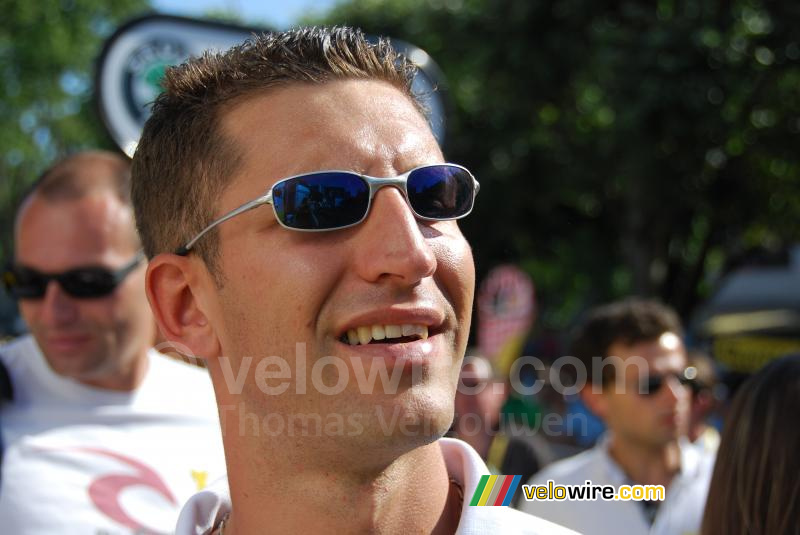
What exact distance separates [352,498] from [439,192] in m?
0.60

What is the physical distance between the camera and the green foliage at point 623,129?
10.5 meters

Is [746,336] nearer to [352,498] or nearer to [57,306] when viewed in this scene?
[57,306]

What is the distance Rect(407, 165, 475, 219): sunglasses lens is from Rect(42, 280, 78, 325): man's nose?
1675 millimetres

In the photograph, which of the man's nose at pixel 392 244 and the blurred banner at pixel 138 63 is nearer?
the man's nose at pixel 392 244

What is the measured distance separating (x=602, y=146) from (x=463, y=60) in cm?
293

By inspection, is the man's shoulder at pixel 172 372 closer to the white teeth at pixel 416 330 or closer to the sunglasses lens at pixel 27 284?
the sunglasses lens at pixel 27 284

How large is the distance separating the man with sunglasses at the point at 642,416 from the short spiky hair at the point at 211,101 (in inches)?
88.7

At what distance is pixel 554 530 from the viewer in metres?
1.67

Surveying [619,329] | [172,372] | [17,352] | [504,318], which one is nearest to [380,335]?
[172,372]

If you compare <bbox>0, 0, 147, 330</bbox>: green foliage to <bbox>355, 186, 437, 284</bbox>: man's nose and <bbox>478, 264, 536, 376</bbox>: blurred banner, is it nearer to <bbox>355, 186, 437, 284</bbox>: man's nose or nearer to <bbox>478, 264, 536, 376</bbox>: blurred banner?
<bbox>478, 264, 536, 376</bbox>: blurred banner

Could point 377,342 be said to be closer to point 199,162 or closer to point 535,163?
point 199,162

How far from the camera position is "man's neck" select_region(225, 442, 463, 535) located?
5.29ft

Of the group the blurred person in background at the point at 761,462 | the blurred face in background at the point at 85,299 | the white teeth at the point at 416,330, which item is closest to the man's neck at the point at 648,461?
the blurred person in background at the point at 761,462

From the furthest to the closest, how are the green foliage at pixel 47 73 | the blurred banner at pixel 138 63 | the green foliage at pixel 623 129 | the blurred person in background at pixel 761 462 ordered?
the green foliage at pixel 47 73 < the green foliage at pixel 623 129 < the blurred banner at pixel 138 63 < the blurred person in background at pixel 761 462
